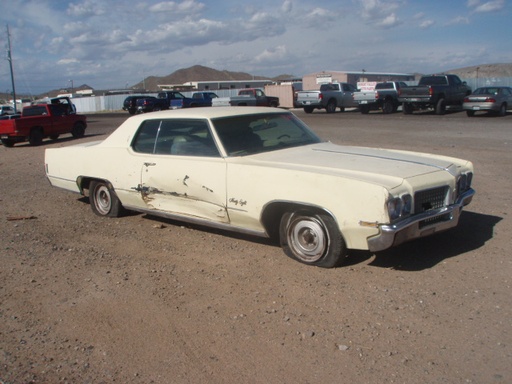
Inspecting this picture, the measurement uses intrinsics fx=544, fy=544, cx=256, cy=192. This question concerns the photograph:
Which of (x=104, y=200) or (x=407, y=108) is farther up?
(x=407, y=108)

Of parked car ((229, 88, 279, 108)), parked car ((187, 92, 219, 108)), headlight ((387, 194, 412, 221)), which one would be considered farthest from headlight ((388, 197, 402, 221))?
parked car ((187, 92, 219, 108))

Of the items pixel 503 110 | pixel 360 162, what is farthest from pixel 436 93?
pixel 360 162

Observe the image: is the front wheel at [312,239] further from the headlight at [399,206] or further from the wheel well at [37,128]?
the wheel well at [37,128]

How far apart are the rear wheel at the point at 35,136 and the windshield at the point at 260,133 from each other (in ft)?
49.3

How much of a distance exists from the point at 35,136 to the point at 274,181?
53.7ft

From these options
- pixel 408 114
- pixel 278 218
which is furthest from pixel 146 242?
pixel 408 114

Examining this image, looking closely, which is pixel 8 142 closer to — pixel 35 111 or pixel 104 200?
pixel 35 111

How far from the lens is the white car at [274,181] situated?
4516mm

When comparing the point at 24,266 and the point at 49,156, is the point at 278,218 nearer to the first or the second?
the point at 24,266

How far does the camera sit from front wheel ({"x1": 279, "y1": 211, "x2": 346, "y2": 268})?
4730mm

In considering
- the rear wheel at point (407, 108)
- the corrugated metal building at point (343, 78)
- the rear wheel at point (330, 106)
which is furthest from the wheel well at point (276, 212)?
the corrugated metal building at point (343, 78)

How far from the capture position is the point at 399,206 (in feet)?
14.5

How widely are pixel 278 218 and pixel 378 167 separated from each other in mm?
1074

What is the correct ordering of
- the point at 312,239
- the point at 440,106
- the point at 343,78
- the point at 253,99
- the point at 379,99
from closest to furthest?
the point at 312,239 → the point at 440,106 → the point at 379,99 → the point at 253,99 → the point at 343,78
